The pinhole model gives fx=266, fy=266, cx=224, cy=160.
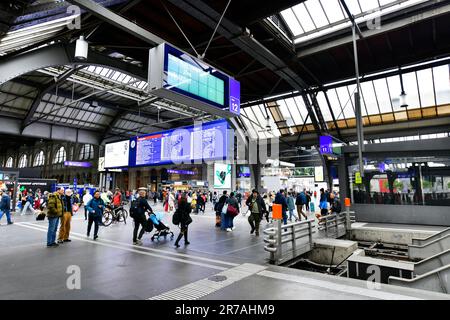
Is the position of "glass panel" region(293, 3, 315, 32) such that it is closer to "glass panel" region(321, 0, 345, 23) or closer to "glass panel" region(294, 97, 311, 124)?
"glass panel" region(321, 0, 345, 23)

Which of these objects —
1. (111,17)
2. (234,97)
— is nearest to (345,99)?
(234,97)

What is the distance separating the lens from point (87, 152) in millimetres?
46719

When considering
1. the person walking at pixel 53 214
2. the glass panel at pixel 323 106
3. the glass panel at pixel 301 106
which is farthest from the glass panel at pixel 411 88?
the person walking at pixel 53 214

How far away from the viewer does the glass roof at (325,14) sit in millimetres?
11688

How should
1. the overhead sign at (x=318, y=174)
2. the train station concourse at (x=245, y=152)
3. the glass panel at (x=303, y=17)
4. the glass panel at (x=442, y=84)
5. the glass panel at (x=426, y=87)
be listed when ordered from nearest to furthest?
the train station concourse at (x=245, y=152) → the glass panel at (x=303, y=17) → the glass panel at (x=442, y=84) → the glass panel at (x=426, y=87) → the overhead sign at (x=318, y=174)

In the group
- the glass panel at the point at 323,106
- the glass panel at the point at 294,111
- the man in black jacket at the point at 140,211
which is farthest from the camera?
the glass panel at the point at 294,111

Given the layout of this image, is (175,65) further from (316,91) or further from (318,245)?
(316,91)

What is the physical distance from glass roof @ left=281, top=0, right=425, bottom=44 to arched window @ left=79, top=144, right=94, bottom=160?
134 feet

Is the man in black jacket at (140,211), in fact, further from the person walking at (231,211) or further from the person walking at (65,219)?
the person walking at (231,211)

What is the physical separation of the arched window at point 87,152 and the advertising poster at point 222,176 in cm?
2925

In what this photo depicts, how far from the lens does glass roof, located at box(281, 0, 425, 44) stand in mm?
11688

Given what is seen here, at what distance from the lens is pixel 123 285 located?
454 centimetres

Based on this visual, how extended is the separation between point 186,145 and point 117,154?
7.97 metres
